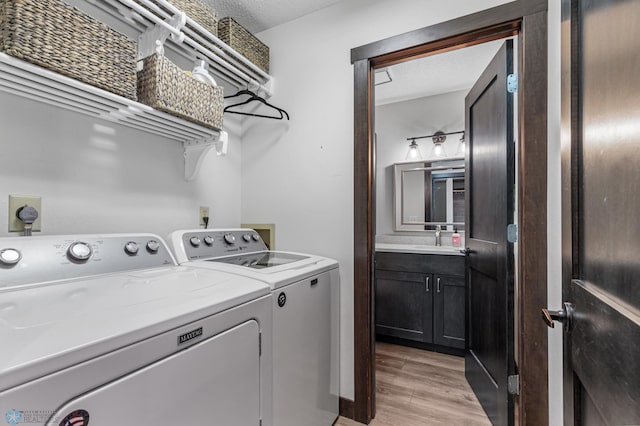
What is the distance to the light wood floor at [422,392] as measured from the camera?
1727 millimetres

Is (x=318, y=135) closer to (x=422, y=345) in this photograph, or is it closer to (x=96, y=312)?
(x=96, y=312)

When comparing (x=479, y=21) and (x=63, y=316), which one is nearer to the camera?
(x=63, y=316)

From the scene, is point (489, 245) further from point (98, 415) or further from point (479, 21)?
point (98, 415)

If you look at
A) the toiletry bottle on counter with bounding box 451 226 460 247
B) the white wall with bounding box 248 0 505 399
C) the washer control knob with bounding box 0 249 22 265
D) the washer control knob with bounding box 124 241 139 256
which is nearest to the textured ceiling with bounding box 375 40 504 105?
the white wall with bounding box 248 0 505 399

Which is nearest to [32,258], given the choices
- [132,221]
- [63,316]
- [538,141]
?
[63,316]

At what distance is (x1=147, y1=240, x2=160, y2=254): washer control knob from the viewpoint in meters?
1.31

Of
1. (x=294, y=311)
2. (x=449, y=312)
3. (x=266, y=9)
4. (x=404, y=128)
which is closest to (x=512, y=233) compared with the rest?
(x=294, y=311)

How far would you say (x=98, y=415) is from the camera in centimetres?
58

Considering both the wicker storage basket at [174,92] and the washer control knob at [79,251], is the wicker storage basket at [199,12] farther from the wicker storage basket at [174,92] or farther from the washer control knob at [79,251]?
the washer control knob at [79,251]

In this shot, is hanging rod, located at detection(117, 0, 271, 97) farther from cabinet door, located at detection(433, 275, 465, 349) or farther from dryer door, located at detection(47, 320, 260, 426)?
cabinet door, located at detection(433, 275, 465, 349)

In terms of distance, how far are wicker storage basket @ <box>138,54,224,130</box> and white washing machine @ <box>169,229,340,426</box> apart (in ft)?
2.01

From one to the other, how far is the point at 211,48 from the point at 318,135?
79 centimetres

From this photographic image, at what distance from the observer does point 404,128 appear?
331 centimetres

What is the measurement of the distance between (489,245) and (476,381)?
0.96 metres
